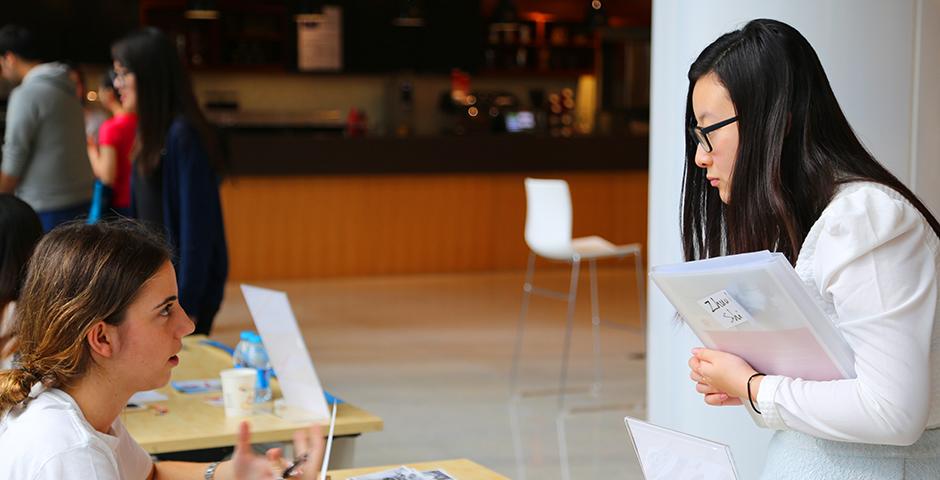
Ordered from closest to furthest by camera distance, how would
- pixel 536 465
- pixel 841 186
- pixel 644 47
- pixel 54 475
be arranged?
pixel 54 475
pixel 841 186
pixel 536 465
pixel 644 47

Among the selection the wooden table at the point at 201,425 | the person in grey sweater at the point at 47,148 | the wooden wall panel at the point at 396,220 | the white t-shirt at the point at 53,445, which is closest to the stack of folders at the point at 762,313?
the white t-shirt at the point at 53,445

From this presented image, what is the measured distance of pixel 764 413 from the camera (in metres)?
1.91

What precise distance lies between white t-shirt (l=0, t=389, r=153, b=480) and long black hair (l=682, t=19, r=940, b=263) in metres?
1.02

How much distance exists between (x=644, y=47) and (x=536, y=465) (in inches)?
325

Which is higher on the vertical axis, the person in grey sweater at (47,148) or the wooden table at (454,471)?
the person in grey sweater at (47,148)

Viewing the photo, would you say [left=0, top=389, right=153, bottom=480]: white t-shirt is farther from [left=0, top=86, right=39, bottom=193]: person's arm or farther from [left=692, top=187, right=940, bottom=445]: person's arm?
[left=0, top=86, right=39, bottom=193]: person's arm

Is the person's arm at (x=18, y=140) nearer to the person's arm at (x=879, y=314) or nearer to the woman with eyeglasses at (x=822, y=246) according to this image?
the woman with eyeglasses at (x=822, y=246)

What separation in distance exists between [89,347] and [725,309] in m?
0.96

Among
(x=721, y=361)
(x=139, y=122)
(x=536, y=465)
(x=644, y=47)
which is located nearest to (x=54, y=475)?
(x=721, y=361)

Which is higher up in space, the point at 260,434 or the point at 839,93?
the point at 839,93

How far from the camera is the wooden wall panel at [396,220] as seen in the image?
32.7 feet

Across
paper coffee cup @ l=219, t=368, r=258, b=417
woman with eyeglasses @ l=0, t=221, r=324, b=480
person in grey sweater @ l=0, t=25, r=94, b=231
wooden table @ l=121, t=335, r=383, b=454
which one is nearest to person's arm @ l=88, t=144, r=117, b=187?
person in grey sweater @ l=0, t=25, r=94, b=231

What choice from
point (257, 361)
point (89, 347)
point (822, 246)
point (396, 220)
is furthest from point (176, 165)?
Result: point (396, 220)

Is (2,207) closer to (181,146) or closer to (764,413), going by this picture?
(181,146)
